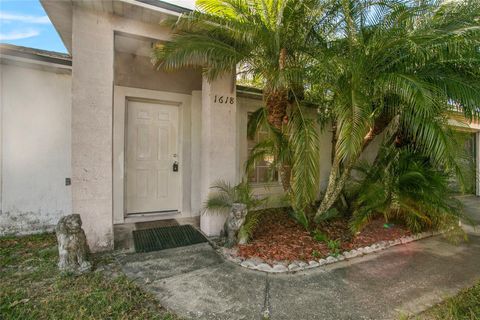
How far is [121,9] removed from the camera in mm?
3467

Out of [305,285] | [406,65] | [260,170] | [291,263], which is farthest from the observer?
[260,170]

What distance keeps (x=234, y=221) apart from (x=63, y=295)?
226 cm

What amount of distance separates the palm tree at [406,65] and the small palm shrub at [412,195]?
46.6 inches

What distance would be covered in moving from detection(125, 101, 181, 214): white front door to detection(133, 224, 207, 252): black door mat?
0.87m

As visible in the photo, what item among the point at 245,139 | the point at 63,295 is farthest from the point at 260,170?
the point at 63,295

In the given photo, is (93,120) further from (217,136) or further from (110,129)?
(217,136)

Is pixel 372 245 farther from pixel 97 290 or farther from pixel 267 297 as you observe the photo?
pixel 97 290

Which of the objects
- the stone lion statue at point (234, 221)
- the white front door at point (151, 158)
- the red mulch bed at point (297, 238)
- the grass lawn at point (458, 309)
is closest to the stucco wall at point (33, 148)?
the white front door at point (151, 158)

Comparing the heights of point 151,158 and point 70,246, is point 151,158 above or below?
above

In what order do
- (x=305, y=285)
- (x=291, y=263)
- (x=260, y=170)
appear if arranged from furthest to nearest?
(x=260, y=170) → (x=291, y=263) → (x=305, y=285)

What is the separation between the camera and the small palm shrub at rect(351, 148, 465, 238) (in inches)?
173

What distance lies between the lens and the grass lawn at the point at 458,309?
240cm

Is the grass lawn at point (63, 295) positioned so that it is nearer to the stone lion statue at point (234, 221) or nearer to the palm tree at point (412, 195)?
the stone lion statue at point (234, 221)

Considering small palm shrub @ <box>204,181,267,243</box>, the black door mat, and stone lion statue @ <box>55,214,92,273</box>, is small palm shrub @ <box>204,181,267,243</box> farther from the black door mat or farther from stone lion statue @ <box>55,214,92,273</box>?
stone lion statue @ <box>55,214,92,273</box>
